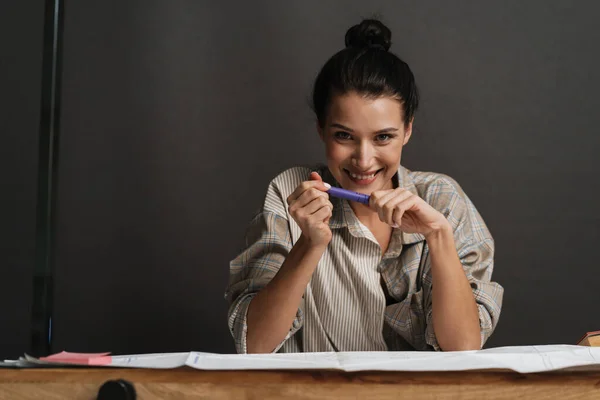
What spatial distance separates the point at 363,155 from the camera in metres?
1.29

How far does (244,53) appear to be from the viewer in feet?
6.08

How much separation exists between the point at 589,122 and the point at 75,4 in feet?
4.63

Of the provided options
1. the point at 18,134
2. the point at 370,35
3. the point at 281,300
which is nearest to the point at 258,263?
the point at 281,300

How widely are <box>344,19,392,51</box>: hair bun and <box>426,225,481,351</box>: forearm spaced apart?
0.44 m

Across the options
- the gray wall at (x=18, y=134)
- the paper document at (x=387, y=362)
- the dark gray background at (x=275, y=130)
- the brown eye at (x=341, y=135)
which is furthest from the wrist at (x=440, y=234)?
the gray wall at (x=18, y=134)

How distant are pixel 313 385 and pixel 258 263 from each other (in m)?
0.74

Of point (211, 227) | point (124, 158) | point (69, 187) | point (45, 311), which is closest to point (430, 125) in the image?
point (211, 227)

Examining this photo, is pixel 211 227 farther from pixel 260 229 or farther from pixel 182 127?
pixel 260 229

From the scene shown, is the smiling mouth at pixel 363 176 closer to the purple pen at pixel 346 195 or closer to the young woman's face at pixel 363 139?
the young woman's face at pixel 363 139

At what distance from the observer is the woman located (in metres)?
1.24

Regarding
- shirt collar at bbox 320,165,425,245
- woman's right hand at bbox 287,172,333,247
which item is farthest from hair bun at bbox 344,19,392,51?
woman's right hand at bbox 287,172,333,247

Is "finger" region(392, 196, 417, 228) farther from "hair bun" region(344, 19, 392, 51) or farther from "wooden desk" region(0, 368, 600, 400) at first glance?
"wooden desk" region(0, 368, 600, 400)

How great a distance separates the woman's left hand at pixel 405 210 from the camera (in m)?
1.16

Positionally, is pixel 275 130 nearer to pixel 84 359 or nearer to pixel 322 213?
pixel 322 213
